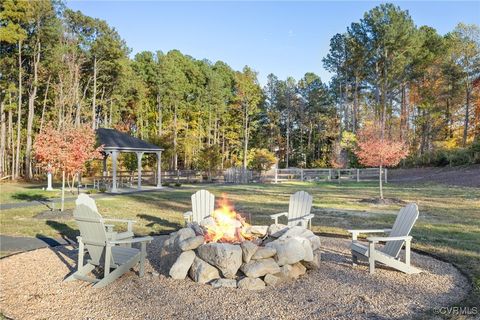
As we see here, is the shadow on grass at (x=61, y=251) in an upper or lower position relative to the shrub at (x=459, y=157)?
lower

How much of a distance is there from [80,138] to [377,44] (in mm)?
27371

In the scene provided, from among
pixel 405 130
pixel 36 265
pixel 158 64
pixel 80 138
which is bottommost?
pixel 36 265

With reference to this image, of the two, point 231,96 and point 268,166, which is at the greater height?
point 231,96

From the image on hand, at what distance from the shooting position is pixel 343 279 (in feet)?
14.9

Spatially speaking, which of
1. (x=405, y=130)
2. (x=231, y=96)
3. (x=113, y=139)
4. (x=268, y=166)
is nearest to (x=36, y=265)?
(x=113, y=139)

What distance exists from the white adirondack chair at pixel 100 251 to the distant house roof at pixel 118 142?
14.1 meters

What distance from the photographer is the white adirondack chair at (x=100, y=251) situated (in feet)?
14.4

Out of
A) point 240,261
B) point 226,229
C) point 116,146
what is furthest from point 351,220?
point 116,146

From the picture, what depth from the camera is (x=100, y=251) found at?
460cm

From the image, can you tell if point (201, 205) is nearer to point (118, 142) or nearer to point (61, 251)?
point (61, 251)

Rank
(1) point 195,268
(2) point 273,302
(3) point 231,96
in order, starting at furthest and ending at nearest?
(3) point 231,96 < (1) point 195,268 < (2) point 273,302

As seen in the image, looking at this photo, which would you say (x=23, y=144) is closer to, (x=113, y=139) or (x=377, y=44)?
(x=113, y=139)

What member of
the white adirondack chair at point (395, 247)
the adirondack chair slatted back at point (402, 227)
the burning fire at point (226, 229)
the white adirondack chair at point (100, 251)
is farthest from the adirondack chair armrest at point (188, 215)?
the adirondack chair slatted back at point (402, 227)

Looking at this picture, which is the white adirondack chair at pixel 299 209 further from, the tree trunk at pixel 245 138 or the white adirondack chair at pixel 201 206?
the tree trunk at pixel 245 138
